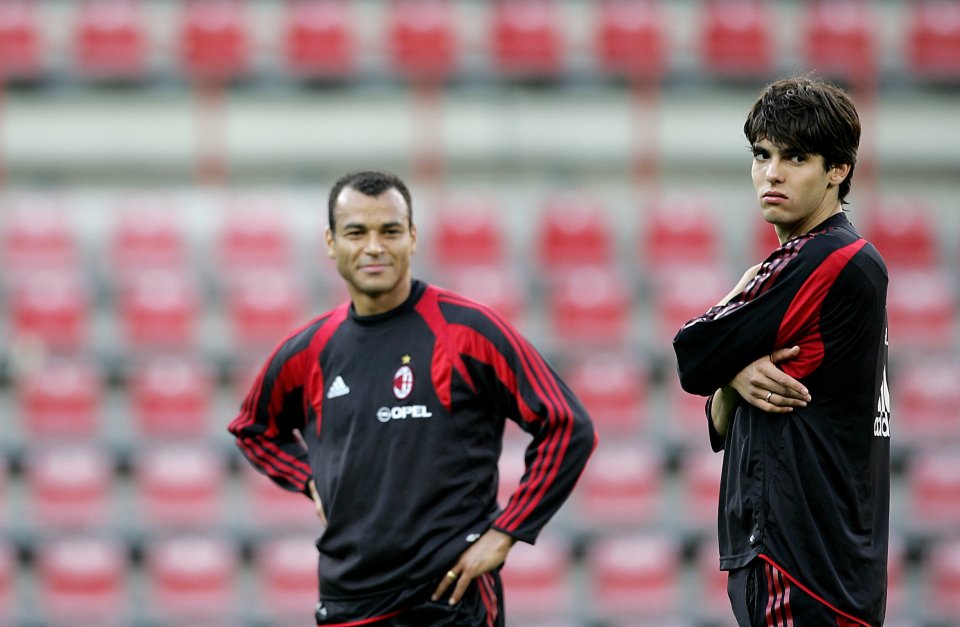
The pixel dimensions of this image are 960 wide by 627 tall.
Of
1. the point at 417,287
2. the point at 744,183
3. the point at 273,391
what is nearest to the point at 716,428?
the point at 417,287

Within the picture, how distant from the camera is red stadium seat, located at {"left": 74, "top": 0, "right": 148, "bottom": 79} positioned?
10.0 m

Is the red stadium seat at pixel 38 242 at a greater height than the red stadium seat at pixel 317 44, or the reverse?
the red stadium seat at pixel 317 44

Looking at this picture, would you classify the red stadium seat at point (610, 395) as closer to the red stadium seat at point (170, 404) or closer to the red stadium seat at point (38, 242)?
the red stadium seat at point (170, 404)

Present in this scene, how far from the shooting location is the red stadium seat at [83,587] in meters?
7.38

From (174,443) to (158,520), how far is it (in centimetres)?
53

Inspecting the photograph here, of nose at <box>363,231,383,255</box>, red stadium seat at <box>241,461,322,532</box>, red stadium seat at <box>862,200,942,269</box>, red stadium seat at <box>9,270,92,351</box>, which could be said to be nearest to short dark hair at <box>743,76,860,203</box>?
nose at <box>363,231,383,255</box>

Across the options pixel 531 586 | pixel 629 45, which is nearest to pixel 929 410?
pixel 531 586

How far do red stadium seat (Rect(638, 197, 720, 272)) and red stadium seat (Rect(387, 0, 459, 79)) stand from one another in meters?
2.00

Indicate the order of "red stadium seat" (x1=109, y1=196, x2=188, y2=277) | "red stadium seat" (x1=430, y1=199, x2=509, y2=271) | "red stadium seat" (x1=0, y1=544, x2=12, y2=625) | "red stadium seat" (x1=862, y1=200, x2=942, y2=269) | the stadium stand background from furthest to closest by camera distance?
"red stadium seat" (x1=862, y1=200, x2=942, y2=269)
"red stadium seat" (x1=430, y1=199, x2=509, y2=271)
"red stadium seat" (x1=109, y1=196, x2=188, y2=277)
the stadium stand background
"red stadium seat" (x1=0, y1=544, x2=12, y2=625)

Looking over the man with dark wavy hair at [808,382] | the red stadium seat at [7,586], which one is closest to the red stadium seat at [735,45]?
the red stadium seat at [7,586]

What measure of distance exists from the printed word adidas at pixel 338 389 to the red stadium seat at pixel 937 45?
7.99m

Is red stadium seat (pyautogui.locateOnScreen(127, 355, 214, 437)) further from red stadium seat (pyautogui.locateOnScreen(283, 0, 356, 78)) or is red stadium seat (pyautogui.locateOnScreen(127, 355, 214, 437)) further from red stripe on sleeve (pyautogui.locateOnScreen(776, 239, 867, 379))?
red stripe on sleeve (pyautogui.locateOnScreen(776, 239, 867, 379))

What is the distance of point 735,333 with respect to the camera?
9.67 feet

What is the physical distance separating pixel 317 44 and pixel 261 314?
2.55 meters
